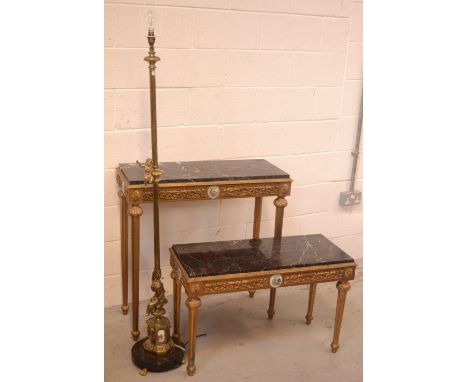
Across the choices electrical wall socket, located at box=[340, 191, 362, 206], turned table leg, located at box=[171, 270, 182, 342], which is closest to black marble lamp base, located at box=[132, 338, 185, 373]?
turned table leg, located at box=[171, 270, 182, 342]

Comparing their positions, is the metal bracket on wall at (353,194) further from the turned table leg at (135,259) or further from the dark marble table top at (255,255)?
the turned table leg at (135,259)

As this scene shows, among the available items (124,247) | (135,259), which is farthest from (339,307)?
(124,247)

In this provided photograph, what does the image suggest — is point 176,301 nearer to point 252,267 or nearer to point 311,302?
point 252,267

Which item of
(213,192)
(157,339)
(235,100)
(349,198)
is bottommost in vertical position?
(157,339)

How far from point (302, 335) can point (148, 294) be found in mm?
822

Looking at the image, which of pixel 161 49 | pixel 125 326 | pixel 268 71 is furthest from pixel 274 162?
pixel 125 326

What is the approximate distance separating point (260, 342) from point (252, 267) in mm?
508

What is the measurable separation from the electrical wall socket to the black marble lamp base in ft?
4.55

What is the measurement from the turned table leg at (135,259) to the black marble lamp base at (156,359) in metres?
0.15

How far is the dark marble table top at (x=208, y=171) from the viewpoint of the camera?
7.30 ft

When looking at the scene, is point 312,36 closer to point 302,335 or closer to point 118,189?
point 118,189

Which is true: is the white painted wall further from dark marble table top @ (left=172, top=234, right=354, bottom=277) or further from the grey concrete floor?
dark marble table top @ (left=172, top=234, right=354, bottom=277)

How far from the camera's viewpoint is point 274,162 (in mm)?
2826

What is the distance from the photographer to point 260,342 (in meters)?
2.42
